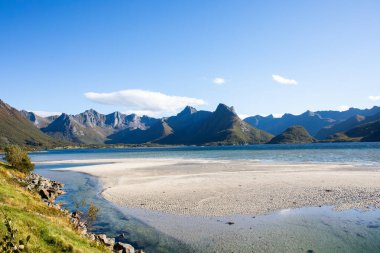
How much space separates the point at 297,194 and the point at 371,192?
960 cm

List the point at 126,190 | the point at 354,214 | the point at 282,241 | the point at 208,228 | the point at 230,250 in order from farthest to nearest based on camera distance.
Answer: the point at 126,190, the point at 354,214, the point at 208,228, the point at 282,241, the point at 230,250

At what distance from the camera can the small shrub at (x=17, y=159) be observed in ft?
179

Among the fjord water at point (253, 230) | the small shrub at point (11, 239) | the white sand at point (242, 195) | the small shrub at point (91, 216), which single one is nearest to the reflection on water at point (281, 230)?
the fjord water at point (253, 230)

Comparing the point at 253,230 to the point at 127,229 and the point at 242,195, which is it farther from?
the point at 242,195

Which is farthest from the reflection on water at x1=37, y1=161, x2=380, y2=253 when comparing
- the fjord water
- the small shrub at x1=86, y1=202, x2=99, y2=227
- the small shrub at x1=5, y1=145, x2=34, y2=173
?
the small shrub at x1=5, y1=145, x2=34, y2=173

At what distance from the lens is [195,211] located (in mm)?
34031

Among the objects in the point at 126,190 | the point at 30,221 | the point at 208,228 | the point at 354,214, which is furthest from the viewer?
the point at 126,190

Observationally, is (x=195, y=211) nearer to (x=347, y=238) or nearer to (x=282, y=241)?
(x=282, y=241)

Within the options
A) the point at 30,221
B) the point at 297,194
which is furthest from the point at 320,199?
the point at 30,221

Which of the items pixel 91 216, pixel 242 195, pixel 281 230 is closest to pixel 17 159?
pixel 91 216

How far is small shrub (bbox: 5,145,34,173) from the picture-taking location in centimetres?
5466

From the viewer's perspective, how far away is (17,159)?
55125 millimetres

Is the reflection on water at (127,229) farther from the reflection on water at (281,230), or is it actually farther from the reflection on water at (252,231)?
the reflection on water at (281,230)

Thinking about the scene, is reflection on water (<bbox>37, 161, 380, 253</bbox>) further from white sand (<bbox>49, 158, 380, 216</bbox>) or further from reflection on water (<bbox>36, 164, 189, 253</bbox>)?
white sand (<bbox>49, 158, 380, 216</bbox>)
